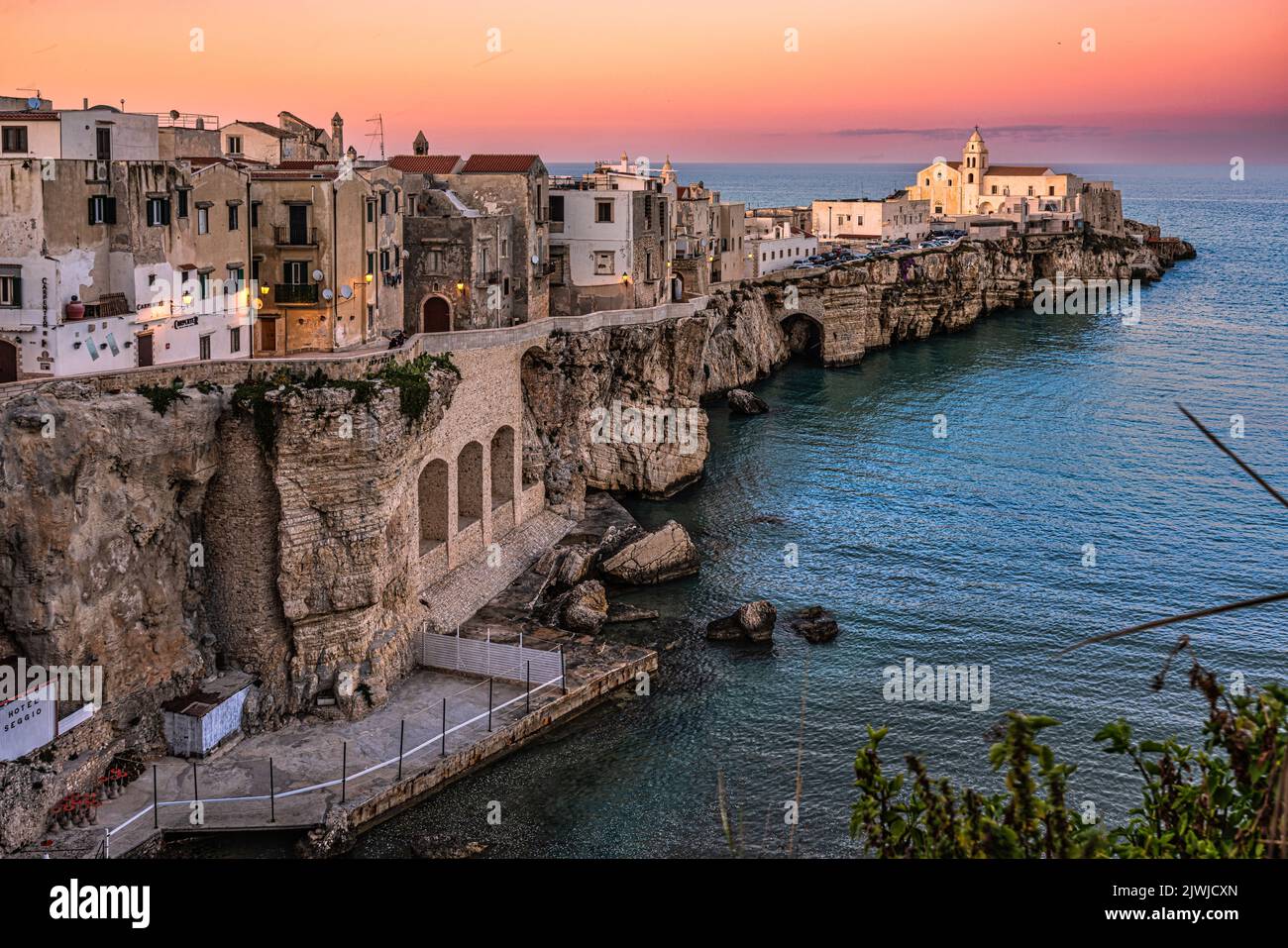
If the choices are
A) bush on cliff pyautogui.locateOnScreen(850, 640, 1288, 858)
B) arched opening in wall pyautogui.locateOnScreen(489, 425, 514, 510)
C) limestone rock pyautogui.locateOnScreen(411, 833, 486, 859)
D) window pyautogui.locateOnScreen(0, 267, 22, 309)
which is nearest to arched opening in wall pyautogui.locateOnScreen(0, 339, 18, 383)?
window pyautogui.locateOnScreen(0, 267, 22, 309)

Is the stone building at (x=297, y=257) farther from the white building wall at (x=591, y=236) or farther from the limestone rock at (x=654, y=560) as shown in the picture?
the white building wall at (x=591, y=236)

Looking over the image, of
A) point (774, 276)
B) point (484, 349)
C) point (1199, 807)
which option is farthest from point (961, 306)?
point (1199, 807)

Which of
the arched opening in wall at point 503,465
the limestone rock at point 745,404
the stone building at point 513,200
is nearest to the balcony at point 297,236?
the arched opening in wall at point 503,465

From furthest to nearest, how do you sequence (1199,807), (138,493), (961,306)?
(961,306), (138,493), (1199,807)

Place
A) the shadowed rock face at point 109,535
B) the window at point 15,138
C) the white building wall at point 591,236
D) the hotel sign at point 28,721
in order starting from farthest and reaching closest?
the white building wall at point 591,236 < the window at point 15,138 < the shadowed rock face at point 109,535 < the hotel sign at point 28,721

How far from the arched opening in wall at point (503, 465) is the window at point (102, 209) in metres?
17.3

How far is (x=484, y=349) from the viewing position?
4616 cm

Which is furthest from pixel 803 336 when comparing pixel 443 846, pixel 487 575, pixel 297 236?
pixel 443 846

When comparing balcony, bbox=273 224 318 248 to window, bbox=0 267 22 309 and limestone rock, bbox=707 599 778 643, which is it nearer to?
window, bbox=0 267 22 309

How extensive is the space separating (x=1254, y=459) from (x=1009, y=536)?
17.8 metres

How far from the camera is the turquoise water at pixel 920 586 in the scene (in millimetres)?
30953

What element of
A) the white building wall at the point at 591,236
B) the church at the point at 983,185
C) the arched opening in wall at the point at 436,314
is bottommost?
the arched opening in wall at the point at 436,314

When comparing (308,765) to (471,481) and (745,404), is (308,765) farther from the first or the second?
(745,404)
